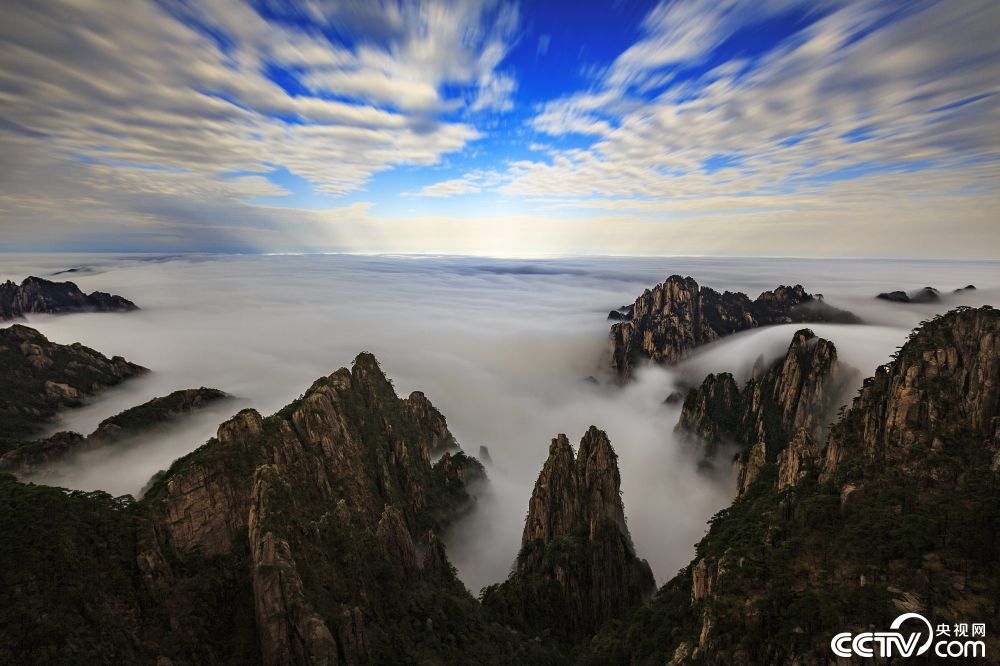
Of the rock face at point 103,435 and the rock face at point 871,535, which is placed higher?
the rock face at point 871,535

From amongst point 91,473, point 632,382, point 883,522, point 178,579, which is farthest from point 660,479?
point 91,473

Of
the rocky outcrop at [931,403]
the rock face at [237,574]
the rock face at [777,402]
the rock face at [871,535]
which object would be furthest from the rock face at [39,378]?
the rock face at [777,402]

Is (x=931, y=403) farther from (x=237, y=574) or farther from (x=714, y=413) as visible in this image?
(x=714, y=413)

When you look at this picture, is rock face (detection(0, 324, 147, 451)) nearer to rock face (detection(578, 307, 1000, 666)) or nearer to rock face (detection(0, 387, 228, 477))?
rock face (detection(0, 387, 228, 477))

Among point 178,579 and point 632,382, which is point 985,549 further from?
point 632,382

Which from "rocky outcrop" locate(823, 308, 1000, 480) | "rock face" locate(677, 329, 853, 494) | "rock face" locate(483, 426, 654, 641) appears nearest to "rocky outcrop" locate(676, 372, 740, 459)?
"rock face" locate(677, 329, 853, 494)

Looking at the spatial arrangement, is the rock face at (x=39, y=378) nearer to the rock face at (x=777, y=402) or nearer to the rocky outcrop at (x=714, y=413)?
the rocky outcrop at (x=714, y=413)
